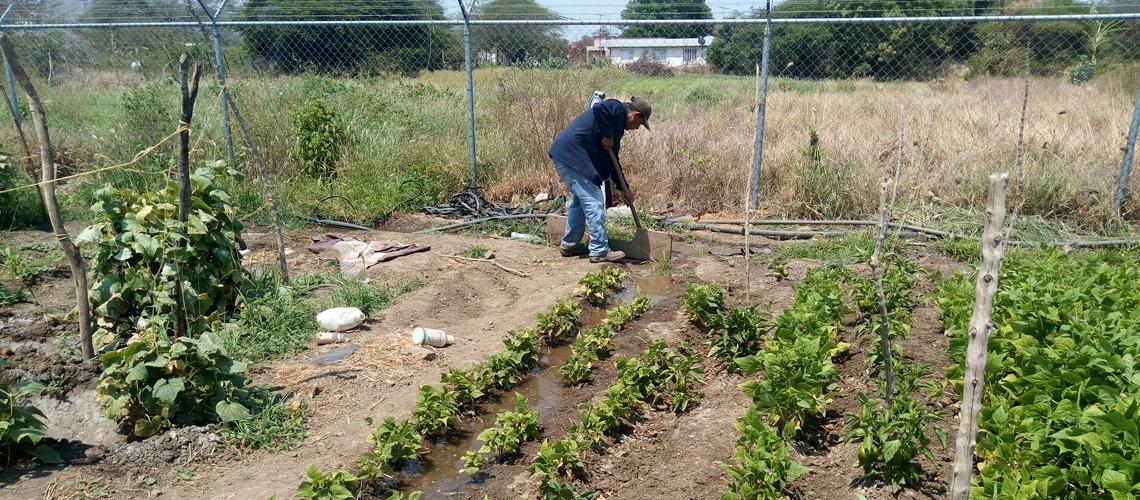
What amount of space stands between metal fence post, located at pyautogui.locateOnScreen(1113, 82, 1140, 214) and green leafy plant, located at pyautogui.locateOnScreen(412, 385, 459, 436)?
672cm

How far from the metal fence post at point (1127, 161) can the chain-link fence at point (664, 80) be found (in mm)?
102

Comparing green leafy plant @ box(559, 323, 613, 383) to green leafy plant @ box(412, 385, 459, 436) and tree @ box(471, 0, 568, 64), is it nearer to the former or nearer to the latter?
green leafy plant @ box(412, 385, 459, 436)

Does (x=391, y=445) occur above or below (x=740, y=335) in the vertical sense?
below

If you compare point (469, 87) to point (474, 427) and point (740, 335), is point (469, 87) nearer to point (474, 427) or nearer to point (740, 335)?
point (740, 335)

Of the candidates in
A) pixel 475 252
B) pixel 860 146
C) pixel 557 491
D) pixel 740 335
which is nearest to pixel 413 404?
pixel 557 491

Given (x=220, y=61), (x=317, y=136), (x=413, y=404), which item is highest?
(x=220, y=61)

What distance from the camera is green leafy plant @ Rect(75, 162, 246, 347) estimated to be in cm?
420

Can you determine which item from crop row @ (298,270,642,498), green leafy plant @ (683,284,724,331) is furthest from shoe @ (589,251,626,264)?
crop row @ (298,270,642,498)

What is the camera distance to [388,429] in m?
3.69

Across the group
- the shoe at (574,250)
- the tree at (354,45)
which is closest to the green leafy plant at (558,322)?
the shoe at (574,250)

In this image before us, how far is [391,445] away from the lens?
358cm

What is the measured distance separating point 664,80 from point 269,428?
9135 mm

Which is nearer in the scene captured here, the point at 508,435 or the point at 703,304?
the point at 508,435

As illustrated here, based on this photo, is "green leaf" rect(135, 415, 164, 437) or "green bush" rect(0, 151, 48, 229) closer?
"green leaf" rect(135, 415, 164, 437)
